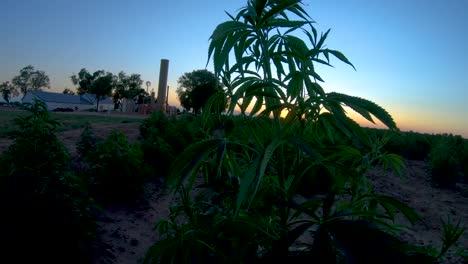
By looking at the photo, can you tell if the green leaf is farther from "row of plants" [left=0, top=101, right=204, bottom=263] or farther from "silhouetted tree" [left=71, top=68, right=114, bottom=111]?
"silhouetted tree" [left=71, top=68, right=114, bottom=111]

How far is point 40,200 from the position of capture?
1.93 metres

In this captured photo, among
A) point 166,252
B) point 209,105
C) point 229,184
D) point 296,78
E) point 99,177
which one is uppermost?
point 296,78

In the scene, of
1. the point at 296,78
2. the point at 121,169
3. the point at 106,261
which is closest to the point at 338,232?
the point at 296,78

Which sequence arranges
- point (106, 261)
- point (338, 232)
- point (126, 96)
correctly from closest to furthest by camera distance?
point (338, 232) → point (106, 261) → point (126, 96)

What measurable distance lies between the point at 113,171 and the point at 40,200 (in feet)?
7.25

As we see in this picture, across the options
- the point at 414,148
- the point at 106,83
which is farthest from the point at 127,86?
the point at 414,148

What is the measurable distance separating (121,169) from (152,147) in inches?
57.8

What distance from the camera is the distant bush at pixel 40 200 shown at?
181 cm

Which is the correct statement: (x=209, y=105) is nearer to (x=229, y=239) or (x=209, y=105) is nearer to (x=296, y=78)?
(x=296, y=78)

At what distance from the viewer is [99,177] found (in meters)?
4.06

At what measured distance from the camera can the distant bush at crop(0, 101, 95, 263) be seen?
181 centimetres

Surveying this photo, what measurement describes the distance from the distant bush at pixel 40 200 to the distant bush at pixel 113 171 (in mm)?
1687

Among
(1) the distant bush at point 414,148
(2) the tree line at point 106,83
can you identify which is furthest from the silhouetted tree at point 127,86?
(1) the distant bush at point 414,148

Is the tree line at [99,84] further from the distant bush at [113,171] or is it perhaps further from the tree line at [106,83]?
the distant bush at [113,171]
